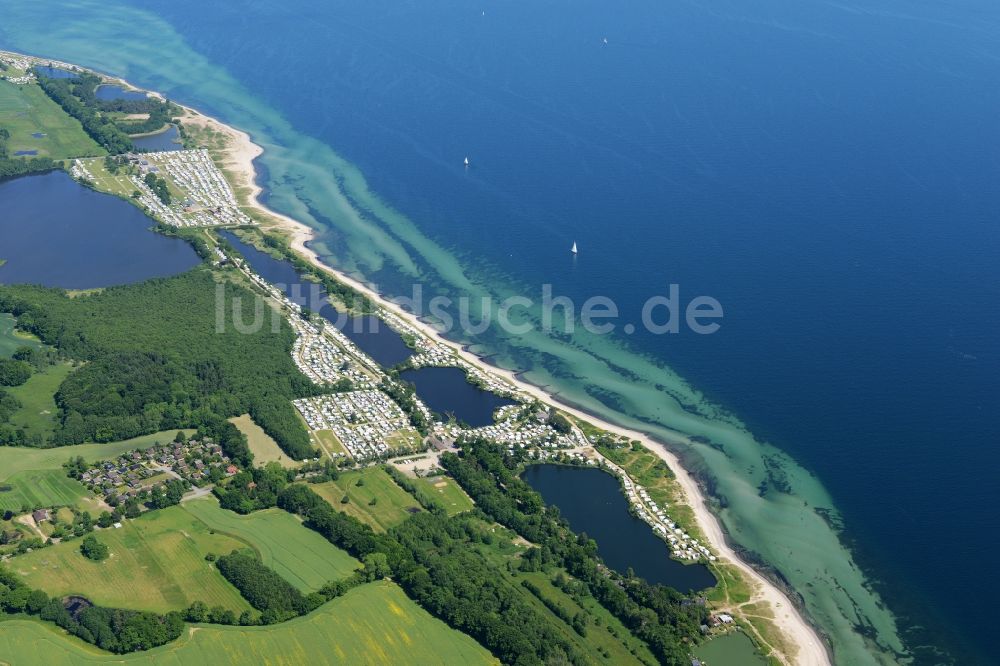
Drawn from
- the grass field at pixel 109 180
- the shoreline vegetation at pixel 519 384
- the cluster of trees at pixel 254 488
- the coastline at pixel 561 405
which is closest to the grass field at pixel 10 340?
the shoreline vegetation at pixel 519 384

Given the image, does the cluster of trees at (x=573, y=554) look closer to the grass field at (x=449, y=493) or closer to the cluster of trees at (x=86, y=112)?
the grass field at (x=449, y=493)

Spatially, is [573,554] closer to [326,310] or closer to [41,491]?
[41,491]

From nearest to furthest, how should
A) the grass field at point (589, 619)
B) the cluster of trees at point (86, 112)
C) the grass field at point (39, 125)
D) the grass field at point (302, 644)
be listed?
the grass field at point (302, 644)
the grass field at point (589, 619)
the grass field at point (39, 125)
the cluster of trees at point (86, 112)

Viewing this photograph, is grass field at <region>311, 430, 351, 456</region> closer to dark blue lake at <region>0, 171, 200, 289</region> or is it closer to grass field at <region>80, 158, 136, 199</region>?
dark blue lake at <region>0, 171, 200, 289</region>

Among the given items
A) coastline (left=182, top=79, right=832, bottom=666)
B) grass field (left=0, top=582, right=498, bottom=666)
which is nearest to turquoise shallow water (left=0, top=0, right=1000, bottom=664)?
coastline (left=182, top=79, right=832, bottom=666)

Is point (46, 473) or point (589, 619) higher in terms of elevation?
point (589, 619)

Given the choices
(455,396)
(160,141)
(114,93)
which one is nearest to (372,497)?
(455,396)
